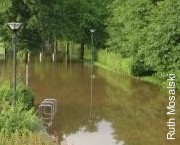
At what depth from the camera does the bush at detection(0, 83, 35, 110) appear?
62.9ft

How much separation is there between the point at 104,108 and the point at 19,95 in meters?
5.36

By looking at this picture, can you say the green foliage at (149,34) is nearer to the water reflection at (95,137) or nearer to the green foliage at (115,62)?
the green foliage at (115,62)

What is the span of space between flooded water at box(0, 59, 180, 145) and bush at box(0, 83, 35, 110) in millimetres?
1416

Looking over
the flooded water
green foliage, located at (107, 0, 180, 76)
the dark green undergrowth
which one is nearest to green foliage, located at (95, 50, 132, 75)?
green foliage, located at (107, 0, 180, 76)

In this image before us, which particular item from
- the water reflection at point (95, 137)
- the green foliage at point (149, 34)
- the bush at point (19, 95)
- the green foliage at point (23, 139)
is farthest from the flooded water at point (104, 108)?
the green foliage at point (23, 139)

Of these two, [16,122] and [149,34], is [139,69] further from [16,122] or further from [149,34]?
[16,122]

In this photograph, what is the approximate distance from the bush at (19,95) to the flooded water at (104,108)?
1.42 m

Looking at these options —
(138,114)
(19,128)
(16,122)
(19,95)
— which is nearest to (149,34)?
(138,114)

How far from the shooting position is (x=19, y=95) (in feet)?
64.1

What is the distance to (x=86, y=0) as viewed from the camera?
4878 centimetres

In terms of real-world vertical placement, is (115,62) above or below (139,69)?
above

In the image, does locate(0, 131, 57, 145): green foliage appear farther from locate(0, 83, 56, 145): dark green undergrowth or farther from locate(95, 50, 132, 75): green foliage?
locate(95, 50, 132, 75): green foliage

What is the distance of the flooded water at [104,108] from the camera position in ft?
58.3

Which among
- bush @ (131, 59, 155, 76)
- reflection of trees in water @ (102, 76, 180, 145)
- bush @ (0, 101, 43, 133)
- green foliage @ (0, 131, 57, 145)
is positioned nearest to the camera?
green foliage @ (0, 131, 57, 145)
